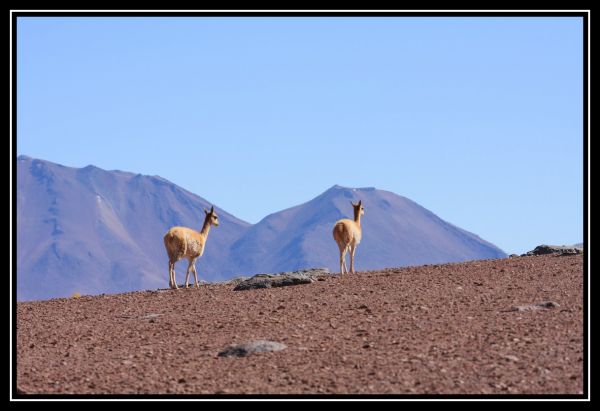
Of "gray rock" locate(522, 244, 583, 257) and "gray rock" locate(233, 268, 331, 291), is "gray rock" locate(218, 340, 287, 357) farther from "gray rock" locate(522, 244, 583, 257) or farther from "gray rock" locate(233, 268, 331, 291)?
"gray rock" locate(522, 244, 583, 257)

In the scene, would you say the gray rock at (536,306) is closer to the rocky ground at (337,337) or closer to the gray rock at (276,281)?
the rocky ground at (337,337)

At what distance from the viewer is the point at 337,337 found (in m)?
19.3

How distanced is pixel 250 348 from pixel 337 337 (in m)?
→ 1.83

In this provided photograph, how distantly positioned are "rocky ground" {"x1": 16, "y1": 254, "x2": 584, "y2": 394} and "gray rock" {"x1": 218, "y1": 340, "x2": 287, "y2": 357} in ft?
0.36

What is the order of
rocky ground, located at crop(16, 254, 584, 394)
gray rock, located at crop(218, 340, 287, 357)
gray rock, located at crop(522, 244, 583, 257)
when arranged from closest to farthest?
rocky ground, located at crop(16, 254, 584, 394) → gray rock, located at crop(218, 340, 287, 357) → gray rock, located at crop(522, 244, 583, 257)

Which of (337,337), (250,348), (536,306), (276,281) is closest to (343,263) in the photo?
(276,281)

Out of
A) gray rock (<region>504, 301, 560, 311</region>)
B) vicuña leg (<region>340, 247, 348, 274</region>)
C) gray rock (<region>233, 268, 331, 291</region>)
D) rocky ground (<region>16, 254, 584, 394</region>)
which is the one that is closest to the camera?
rocky ground (<region>16, 254, 584, 394</region>)

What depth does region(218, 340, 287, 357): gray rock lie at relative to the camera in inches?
722

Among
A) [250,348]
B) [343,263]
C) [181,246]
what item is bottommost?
[250,348]

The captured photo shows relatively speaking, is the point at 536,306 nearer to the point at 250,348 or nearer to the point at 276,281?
the point at 250,348

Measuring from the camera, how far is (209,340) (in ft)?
66.1

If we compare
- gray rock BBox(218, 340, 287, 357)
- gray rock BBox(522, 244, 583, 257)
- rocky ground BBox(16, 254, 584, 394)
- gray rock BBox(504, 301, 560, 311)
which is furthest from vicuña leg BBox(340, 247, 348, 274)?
gray rock BBox(218, 340, 287, 357)

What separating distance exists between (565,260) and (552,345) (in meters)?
10.6

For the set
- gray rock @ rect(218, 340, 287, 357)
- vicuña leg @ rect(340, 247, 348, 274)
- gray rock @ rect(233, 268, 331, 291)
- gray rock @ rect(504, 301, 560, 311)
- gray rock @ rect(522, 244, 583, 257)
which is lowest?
gray rock @ rect(218, 340, 287, 357)
